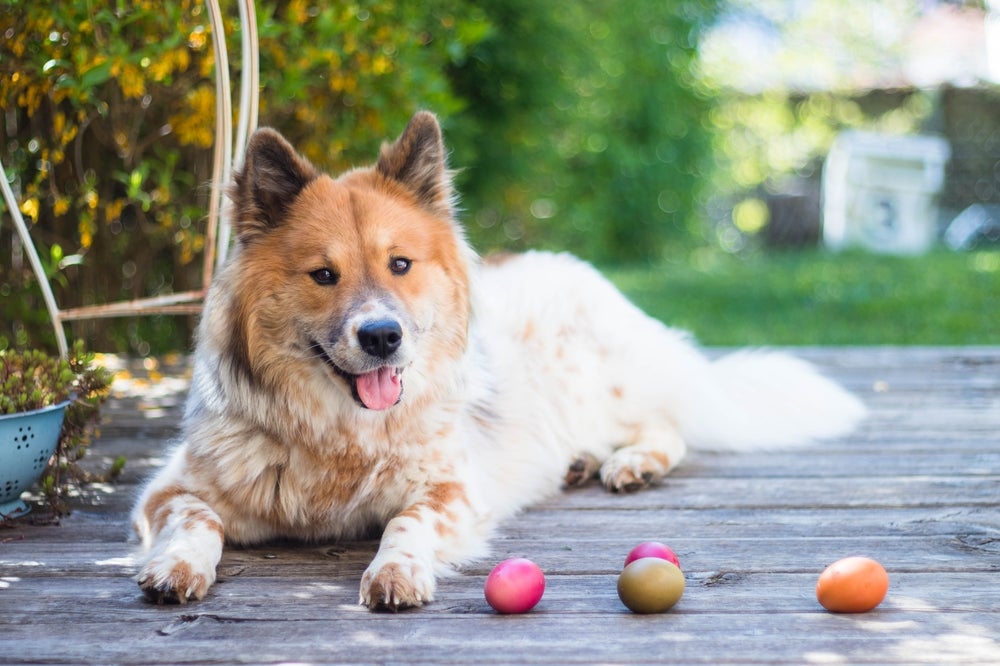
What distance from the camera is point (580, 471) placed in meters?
3.38

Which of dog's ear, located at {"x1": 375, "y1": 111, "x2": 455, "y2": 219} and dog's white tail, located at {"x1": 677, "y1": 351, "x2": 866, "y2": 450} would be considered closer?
dog's ear, located at {"x1": 375, "y1": 111, "x2": 455, "y2": 219}

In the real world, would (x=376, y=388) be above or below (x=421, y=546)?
above

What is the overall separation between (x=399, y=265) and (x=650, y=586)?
104 cm

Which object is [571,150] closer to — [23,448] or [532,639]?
[23,448]

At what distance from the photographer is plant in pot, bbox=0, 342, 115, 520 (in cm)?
274

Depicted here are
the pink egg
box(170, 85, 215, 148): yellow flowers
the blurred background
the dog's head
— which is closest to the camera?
the pink egg

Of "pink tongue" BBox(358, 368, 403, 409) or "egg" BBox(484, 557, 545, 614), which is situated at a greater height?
"pink tongue" BBox(358, 368, 403, 409)

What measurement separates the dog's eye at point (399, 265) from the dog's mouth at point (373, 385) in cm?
26

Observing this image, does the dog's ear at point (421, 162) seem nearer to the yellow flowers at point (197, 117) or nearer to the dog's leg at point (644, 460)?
the dog's leg at point (644, 460)

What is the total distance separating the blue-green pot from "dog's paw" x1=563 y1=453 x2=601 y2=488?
5.19 feet

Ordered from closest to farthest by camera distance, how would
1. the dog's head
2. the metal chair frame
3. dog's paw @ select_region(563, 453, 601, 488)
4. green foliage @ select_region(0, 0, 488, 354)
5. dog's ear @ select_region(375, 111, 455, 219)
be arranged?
1. the dog's head
2. dog's ear @ select_region(375, 111, 455, 219)
3. the metal chair frame
4. dog's paw @ select_region(563, 453, 601, 488)
5. green foliage @ select_region(0, 0, 488, 354)

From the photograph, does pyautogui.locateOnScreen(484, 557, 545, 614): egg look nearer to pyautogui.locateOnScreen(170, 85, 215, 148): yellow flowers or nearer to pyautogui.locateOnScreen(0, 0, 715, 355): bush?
pyautogui.locateOnScreen(0, 0, 715, 355): bush

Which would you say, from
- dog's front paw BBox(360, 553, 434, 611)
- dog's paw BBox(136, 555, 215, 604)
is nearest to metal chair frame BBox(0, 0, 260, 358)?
dog's paw BBox(136, 555, 215, 604)

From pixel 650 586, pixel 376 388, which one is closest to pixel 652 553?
pixel 650 586
